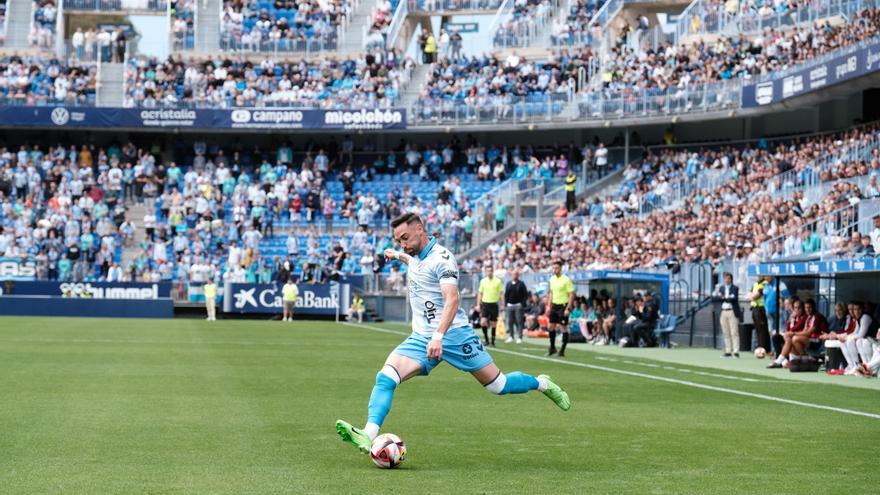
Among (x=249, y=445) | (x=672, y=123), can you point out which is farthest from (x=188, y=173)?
(x=249, y=445)

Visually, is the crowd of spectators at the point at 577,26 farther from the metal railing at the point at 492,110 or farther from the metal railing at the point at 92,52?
the metal railing at the point at 92,52

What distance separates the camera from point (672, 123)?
175 ft

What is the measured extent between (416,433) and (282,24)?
172ft

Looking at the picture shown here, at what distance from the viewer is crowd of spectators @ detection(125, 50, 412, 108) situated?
188 ft

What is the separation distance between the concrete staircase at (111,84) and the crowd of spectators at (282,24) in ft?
16.7

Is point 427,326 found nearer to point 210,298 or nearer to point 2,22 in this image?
point 210,298

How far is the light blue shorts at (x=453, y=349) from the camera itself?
31.8 feet

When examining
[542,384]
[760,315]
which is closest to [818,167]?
[760,315]

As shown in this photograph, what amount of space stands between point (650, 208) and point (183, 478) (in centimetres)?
3912

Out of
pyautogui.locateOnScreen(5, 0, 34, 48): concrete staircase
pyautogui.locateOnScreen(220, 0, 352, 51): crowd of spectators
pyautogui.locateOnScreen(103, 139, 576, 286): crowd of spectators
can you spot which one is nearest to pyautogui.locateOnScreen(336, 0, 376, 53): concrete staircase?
pyautogui.locateOnScreen(220, 0, 352, 51): crowd of spectators

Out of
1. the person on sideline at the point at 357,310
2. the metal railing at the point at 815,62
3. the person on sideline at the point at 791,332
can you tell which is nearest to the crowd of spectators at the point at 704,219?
the metal railing at the point at 815,62

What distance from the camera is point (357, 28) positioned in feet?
203

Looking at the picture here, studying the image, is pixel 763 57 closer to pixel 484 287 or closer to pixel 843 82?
pixel 843 82

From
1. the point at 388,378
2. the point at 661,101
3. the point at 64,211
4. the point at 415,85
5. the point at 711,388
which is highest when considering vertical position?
the point at 415,85
